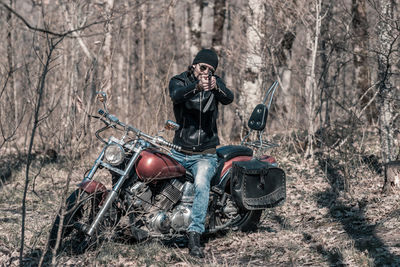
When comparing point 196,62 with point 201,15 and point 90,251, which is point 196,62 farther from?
point 201,15

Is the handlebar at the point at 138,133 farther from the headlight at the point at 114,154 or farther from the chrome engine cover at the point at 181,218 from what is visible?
the chrome engine cover at the point at 181,218

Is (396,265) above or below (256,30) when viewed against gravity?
below

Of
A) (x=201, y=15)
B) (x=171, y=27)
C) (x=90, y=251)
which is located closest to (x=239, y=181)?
(x=90, y=251)

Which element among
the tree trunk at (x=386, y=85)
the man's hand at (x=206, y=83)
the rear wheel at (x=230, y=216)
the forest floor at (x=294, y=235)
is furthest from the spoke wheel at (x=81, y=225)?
the tree trunk at (x=386, y=85)

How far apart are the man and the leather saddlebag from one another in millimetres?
312

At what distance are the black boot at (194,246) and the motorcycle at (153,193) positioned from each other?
6.7 inches

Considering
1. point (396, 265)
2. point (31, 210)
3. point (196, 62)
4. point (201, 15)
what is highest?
point (201, 15)

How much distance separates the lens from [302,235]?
657 cm

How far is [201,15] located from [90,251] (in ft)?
42.7

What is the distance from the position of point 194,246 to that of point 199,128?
3.95 ft

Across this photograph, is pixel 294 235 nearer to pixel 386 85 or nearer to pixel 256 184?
pixel 256 184

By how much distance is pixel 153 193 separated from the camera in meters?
5.95

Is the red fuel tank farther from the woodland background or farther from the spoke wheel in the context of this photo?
the woodland background

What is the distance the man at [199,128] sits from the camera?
230 inches
